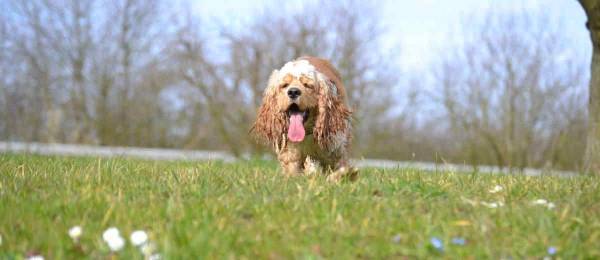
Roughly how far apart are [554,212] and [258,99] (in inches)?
690

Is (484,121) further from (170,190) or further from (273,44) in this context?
(170,190)

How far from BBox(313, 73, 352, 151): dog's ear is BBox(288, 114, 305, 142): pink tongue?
18 cm

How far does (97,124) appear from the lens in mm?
23625

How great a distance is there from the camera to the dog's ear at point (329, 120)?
6180 mm

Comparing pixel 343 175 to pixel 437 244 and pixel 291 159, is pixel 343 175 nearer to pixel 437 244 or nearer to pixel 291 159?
pixel 291 159

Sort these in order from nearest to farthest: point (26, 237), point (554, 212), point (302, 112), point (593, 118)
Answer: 1. point (26, 237)
2. point (554, 212)
3. point (302, 112)
4. point (593, 118)

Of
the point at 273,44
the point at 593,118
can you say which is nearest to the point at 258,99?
the point at 273,44

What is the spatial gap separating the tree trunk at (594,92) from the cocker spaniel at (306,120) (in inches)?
225

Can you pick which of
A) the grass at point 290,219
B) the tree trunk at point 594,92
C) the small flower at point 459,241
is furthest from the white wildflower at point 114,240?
the tree trunk at point 594,92

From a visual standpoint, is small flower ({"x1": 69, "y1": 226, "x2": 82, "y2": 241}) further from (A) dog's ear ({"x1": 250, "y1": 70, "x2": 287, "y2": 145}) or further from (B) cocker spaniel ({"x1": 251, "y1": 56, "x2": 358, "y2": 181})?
(A) dog's ear ({"x1": 250, "y1": 70, "x2": 287, "y2": 145})

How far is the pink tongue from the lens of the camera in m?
6.05

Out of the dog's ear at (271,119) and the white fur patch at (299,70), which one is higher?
the white fur patch at (299,70)

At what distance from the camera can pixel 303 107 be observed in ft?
20.3

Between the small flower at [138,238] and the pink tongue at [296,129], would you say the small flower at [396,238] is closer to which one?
the small flower at [138,238]
